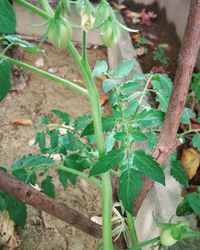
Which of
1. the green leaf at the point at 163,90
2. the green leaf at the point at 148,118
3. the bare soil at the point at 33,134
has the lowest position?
the bare soil at the point at 33,134

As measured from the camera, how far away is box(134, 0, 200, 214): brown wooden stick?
73cm

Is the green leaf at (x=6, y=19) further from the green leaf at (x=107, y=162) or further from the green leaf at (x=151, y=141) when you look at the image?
the green leaf at (x=151, y=141)

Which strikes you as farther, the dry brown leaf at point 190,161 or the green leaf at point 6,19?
the dry brown leaf at point 190,161

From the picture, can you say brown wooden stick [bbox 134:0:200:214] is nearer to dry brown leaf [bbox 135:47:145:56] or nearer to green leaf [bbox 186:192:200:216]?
green leaf [bbox 186:192:200:216]

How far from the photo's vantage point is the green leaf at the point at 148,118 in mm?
935

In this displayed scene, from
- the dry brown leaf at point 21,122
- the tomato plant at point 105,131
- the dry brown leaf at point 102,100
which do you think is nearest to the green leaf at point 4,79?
the tomato plant at point 105,131

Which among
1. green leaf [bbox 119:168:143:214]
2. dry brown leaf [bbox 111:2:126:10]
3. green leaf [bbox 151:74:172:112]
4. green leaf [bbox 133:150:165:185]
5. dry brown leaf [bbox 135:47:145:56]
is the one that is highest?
green leaf [bbox 151:74:172:112]

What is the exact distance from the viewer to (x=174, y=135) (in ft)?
3.03

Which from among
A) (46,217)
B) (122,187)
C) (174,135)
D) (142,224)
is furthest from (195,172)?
(122,187)

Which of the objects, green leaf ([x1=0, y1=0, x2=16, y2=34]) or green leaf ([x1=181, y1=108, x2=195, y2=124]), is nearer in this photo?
green leaf ([x1=0, y1=0, x2=16, y2=34])

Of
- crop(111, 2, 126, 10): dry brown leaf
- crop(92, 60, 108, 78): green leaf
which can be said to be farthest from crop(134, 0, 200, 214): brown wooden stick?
crop(111, 2, 126, 10): dry brown leaf

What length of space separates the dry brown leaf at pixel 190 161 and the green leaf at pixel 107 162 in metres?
0.93

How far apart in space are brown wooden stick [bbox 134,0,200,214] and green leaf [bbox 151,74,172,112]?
120mm

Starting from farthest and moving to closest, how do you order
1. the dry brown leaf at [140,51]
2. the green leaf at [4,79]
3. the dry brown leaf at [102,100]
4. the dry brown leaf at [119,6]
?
the dry brown leaf at [119,6] < the dry brown leaf at [140,51] < the dry brown leaf at [102,100] < the green leaf at [4,79]
